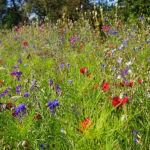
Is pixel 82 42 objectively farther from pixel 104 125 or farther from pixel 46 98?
pixel 104 125

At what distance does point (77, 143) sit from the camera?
2.87 ft

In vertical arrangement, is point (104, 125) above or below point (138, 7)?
below

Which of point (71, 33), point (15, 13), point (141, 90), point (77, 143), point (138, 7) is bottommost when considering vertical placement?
point (77, 143)

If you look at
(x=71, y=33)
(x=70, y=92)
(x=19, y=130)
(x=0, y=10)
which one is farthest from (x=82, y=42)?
(x=0, y=10)

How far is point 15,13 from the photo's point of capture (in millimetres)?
20188

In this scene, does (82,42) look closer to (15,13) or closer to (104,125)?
(104,125)

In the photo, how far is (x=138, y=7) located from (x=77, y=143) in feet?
15.0

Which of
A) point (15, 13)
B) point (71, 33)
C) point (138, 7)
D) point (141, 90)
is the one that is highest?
point (15, 13)

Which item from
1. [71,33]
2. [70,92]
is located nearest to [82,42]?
[71,33]

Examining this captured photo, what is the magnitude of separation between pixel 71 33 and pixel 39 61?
1381 mm

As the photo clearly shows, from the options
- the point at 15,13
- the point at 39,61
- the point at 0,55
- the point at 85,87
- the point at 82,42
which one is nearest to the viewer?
the point at 85,87

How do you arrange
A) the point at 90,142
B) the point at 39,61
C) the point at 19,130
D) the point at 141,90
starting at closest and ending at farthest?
1. the point at 90,142
2. the point at 19,130
3. the point at 141,90
4. the point at 39,61

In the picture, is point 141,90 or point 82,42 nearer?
point 141,90

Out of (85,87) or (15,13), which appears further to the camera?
(15,13)
